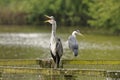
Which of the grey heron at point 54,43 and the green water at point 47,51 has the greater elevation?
the grey heron at point 54,43

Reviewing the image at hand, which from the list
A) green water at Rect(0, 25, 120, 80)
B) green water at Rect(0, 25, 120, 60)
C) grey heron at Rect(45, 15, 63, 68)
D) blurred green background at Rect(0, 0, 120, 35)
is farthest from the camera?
blurred green background at Rect(0, 0, 120, 35)

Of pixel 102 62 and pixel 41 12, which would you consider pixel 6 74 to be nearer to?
pixel 102 62

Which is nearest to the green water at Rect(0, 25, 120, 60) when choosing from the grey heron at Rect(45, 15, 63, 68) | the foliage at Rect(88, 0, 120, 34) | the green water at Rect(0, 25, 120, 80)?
the green water at Rect(0, 25, 120, 80)

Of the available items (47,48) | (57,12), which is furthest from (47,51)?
(57,12)

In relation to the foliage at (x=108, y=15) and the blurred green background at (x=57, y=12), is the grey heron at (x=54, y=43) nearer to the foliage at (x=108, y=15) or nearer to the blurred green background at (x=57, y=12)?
the foliage at (x=108, y=15)

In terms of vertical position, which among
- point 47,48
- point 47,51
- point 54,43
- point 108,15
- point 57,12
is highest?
point 54,43

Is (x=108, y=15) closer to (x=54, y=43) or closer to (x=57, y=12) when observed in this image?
(x=57, y=12)

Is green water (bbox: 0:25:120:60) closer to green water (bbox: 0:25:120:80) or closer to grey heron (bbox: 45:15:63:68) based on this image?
green water (bbox: 0:25:120:80)

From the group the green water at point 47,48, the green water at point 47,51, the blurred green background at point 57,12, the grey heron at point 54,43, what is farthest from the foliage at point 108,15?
the grey heron at point 54,43

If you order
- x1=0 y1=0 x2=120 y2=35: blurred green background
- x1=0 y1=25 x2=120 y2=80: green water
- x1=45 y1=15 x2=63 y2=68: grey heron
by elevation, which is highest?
x1=45 y1=15 x2=63 y2=68: grey heron

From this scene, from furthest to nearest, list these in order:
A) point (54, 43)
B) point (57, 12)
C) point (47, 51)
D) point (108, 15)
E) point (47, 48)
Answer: point (57, 12) → point (108, 15) → point (47, 48) → point (47, 51) → point (54, 43)

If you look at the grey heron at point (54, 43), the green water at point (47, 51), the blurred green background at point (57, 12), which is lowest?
the blurred green background at point (57, 12)

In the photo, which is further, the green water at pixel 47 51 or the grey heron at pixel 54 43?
the green water at pixel 47 51

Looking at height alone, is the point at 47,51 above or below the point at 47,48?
above
